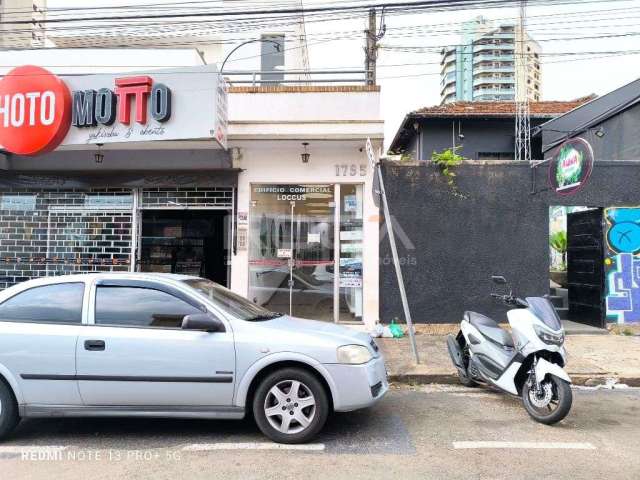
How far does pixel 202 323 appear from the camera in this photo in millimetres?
4441

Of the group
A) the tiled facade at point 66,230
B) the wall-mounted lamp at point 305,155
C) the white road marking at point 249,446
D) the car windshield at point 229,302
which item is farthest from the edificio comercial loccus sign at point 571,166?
the tiled facade at point 66,230

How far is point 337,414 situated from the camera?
530 centimetres

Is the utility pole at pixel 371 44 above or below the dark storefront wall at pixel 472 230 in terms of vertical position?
above

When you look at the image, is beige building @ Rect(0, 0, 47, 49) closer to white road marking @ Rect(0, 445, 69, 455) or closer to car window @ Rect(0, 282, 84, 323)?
car window @ Rect(0, 282, 84, 323)

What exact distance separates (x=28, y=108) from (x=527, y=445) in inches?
356

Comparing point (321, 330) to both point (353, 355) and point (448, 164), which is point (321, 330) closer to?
point (353, 355)

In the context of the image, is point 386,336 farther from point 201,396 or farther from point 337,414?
point 201,396

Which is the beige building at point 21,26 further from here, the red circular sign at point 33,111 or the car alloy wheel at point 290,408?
the car alloy wheel at point 290,408

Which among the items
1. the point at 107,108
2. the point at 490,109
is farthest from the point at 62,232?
the point at 490,109

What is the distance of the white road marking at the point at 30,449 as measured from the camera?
14.2ft

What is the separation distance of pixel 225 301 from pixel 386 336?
16.4ft

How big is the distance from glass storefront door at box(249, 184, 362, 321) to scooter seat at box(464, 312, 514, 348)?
395cm

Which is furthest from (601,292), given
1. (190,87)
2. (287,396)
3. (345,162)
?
(190,87)

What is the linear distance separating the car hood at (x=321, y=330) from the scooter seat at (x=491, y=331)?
5.19ft
